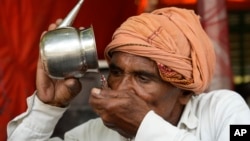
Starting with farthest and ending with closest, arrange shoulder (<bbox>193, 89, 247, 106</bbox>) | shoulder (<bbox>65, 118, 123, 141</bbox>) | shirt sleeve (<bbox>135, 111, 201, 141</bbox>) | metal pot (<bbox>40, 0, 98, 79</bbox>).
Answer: shoulder (<bbox>65, 118, 123, 141</bbox>) < shoulder (<bbox>193, 89, 247, 106</bbox>) < metal pot (<bbox>40, 0, 98, 79</bbox>) < shirt sleeve (<bbox>135, 111, 201, 141</bbox>)

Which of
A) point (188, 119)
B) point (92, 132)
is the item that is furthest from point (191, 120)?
point (92, 132)

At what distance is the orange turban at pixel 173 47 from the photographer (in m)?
2.04

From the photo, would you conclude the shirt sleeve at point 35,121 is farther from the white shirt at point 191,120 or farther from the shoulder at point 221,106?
the shoulder at point 221,106

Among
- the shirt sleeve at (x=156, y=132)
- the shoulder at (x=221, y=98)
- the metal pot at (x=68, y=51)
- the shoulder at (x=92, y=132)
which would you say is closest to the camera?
the shirt sleeve at (x=156, y=132)

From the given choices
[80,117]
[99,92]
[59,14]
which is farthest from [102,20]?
[99,92]

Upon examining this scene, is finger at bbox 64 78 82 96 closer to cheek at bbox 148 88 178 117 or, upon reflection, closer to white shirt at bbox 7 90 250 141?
white shirt at bbox 7 90 250 141

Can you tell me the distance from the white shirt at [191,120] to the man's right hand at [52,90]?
28mm

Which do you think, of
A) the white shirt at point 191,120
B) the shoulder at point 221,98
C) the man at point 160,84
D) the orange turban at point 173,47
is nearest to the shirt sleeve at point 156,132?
the man at point 160,84

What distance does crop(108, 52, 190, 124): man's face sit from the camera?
204cm

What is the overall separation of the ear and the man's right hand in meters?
0.43

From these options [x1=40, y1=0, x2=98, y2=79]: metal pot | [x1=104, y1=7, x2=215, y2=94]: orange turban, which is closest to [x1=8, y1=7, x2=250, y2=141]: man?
[x1=104, y1=7, x2=215, y2=94]: orange turban

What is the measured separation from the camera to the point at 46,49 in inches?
79.0

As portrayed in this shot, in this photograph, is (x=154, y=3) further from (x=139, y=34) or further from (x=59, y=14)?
(x=139, y=34)

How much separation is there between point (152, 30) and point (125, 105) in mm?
386
